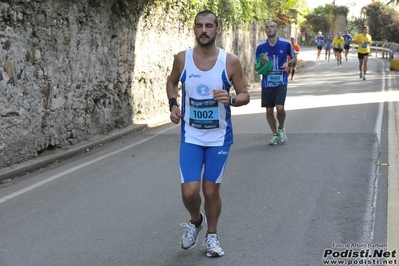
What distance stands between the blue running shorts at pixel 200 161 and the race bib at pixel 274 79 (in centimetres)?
580

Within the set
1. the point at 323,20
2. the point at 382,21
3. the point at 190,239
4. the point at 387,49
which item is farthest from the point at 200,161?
the point at 323,20

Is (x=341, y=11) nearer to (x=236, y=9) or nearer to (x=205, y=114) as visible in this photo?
(x=236, y=9)

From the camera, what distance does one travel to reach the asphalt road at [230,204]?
18.8 ft

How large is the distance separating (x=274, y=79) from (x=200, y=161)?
595cm

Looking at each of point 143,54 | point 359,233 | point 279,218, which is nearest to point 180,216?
point 279,218

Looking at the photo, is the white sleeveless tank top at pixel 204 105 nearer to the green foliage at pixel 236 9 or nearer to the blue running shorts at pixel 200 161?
the blue running shorts at pixel 200 161

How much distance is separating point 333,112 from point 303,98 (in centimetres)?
393

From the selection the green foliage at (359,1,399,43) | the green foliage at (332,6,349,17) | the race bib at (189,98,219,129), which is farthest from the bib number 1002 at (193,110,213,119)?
the green foliage at (332,6,349,17)

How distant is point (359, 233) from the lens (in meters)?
6.15

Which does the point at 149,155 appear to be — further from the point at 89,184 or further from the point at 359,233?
the point at 359,233

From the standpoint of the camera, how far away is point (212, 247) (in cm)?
557

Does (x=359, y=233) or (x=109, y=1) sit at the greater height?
(x=109, y=1)

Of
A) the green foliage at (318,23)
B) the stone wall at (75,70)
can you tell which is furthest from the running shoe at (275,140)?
the green foliage at (318,23)

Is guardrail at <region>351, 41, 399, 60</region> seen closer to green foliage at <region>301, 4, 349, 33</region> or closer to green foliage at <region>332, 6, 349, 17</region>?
green foliage at <region>332, 6, 349, 17</region>
